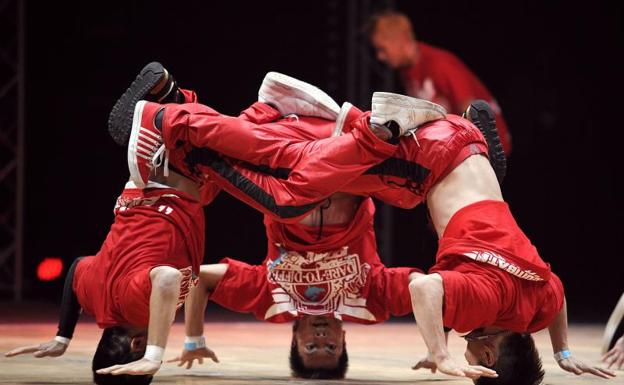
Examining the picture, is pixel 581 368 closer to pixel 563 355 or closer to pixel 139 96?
pixel 563 355

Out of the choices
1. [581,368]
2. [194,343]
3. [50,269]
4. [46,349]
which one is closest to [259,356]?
[194,343]

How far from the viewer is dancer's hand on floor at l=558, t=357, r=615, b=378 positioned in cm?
328

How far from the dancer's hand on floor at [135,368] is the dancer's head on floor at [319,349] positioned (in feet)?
2.83

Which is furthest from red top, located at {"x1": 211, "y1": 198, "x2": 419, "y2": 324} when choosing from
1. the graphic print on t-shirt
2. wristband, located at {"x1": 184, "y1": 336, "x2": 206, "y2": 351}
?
wristband, located at {"x1": 184, "y1": 336, "x2": 206, "y2": 351}

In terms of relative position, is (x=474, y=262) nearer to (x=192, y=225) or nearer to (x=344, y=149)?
(x=344, y=149)

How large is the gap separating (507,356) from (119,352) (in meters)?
1.26

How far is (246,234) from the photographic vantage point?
699 cm

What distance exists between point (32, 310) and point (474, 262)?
12.0ft

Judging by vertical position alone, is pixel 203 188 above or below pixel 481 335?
above

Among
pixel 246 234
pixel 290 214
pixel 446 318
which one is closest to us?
pixel 446 318

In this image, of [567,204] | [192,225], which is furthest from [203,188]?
[567,204]

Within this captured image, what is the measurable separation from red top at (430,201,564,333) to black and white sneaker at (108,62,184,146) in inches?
46.4

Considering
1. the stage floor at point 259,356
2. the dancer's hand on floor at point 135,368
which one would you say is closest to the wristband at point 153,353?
the dancer's hand on floor at point 135,368

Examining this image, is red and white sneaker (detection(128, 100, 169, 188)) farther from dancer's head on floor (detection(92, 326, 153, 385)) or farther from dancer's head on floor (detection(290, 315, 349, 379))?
dancer's head on floor (detection(290, 315, 349, 379))
